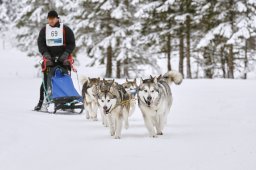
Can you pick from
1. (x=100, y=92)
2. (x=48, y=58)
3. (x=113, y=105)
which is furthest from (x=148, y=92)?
(x=48, y=58)

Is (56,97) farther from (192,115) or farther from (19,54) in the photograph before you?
(19,54)

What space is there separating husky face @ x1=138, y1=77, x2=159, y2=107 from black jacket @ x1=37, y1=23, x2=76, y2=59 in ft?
11.5

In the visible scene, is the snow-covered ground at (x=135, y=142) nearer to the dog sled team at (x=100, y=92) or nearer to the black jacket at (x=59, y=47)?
the dog sled team at (x=100, y=92)

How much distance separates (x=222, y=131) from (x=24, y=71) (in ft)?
106

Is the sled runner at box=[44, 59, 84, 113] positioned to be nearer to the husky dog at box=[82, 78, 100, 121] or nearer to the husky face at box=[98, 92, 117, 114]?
the husky dog at box=[82, 78, 100, 121]

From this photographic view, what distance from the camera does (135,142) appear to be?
20.6 feet

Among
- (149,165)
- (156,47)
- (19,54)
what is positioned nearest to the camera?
(149,165)

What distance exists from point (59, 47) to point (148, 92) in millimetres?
3926

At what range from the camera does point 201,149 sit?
570 cm

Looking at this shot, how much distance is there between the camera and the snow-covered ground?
16.2 ft

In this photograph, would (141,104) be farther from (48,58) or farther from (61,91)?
(48,58)

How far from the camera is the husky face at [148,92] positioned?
22.0 ft

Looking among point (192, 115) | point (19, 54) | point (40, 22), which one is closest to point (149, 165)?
point (192, 115)

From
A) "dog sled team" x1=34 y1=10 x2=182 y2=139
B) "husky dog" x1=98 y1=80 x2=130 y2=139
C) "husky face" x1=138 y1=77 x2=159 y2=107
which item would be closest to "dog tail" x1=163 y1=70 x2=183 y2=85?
"dog sled team" x1=34 y1=10 x2=182 y2=139
